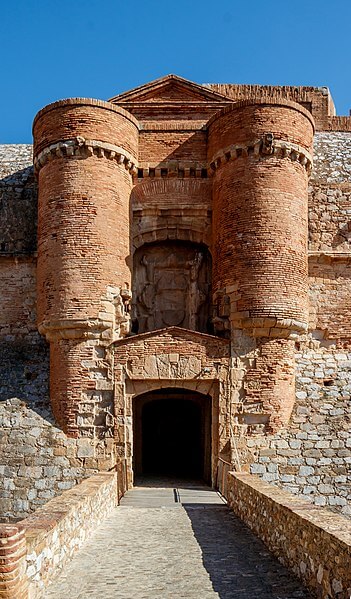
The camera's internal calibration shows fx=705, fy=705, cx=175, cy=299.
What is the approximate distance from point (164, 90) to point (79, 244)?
5.85 m

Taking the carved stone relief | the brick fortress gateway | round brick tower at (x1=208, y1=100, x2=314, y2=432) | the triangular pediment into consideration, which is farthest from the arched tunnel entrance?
the triangular pediment

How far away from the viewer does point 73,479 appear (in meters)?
15.3

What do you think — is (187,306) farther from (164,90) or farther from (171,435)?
(171,435)

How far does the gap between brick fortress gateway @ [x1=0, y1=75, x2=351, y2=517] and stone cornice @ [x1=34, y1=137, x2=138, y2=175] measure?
0.03 m

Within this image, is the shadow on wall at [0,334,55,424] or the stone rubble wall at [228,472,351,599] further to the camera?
the shadow on wall at [0,334,55,424]

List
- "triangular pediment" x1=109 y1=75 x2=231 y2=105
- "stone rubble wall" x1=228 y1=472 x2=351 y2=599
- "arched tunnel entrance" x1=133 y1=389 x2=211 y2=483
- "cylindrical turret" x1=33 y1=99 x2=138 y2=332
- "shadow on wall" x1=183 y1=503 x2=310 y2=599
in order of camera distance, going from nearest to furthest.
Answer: "stone rubble wall" x1=228 y1=472 x2=351 y2=599, "shadow on wall" x1=183 y1=503 x2=310 y2=599, "cylindrical turret" x1=33 y1=99 x2=138 y2=332, "triangular pediment" x1=109 y1=75 x2=231 y2=105, "arched tunnel entrance" x1=133 y1=389 x2=211 y2=483

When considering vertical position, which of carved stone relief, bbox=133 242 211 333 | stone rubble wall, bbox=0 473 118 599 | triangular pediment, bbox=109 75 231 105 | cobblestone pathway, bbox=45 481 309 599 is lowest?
cobblestone pathway, bbox=45 481 309 599

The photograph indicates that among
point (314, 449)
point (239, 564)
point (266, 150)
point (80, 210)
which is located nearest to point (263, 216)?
point (266, 150)

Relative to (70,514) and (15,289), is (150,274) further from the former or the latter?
(70,514)

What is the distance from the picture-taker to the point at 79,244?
15938 mm

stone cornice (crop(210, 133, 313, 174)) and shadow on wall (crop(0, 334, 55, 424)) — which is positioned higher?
stone cornice (crop(210, 133, 313, 174))

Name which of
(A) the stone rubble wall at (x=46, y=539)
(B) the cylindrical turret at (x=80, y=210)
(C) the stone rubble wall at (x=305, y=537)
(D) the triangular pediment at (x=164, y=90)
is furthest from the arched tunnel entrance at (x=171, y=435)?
(C) the stone rubble wall at (x=305, y=537)

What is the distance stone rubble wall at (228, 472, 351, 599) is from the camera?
19.2ft

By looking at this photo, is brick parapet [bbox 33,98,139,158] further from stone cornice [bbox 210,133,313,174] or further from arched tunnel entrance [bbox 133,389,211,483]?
arched tunnel entrance [bbox 133,389,211,483]
